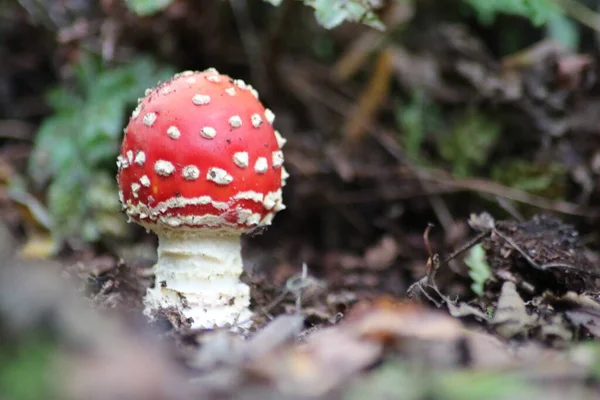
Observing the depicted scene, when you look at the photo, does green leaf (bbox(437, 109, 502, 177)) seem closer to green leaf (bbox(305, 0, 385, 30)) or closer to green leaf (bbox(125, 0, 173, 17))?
green leaf (bbox(305, 0, 385, 30))

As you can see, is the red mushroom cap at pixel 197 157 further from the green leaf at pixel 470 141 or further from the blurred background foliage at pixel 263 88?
the green leaf at pixel 470 141

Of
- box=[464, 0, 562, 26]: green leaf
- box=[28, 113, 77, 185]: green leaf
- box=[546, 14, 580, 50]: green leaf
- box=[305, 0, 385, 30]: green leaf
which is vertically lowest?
box=[305, 0, 385, 30]: green leaf

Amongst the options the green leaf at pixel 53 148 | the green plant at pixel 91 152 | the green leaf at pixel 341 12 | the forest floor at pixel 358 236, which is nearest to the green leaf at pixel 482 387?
the forest floor at pixel 358 236

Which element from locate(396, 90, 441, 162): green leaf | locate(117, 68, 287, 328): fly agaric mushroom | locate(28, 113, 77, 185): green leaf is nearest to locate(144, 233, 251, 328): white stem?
locate(117, 68, 287, 328): fly agaric mushroom

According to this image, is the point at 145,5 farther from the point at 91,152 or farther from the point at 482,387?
the point at 482,387

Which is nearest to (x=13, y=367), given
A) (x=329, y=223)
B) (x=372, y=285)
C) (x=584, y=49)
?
(x=372, y=285)

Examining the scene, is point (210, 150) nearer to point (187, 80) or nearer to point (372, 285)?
point (187, 80)
